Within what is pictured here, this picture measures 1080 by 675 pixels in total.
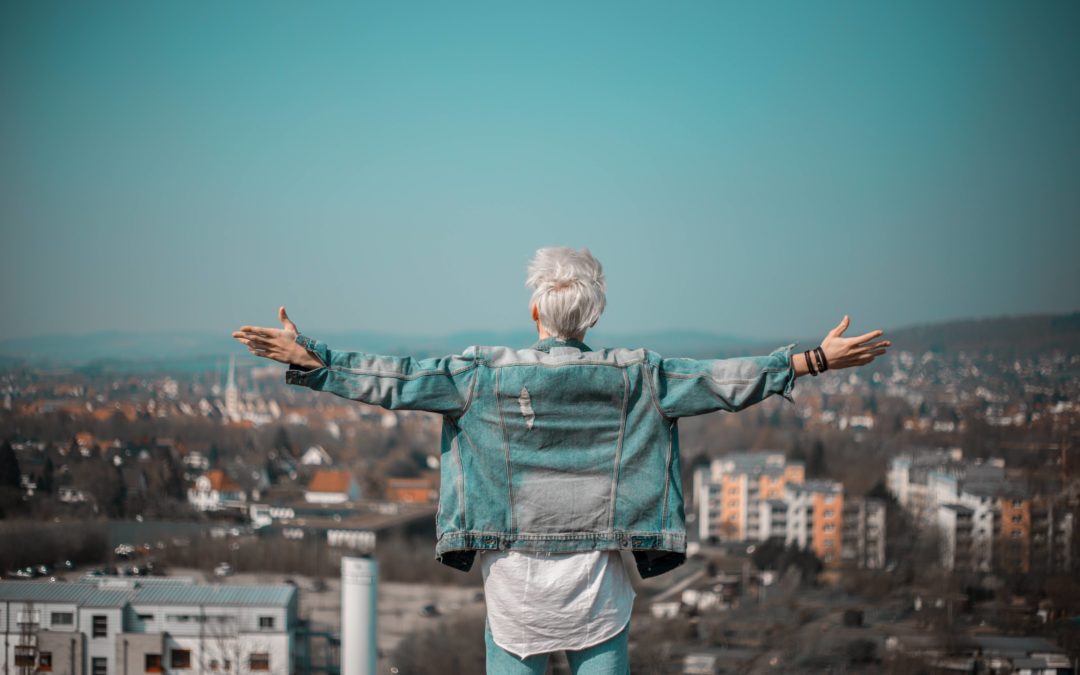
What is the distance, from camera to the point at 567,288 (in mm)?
1281

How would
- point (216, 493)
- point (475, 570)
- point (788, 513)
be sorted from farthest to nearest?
point (788, 513)
point (475, 570)
point (216, 493)

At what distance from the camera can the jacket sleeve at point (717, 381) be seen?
126 cm

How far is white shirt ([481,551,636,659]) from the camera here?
4.25ft

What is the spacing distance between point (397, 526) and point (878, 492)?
10.5 metres

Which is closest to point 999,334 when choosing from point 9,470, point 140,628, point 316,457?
point 316,457

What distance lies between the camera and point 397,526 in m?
20.8

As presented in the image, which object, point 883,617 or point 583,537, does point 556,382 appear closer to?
point 583,537

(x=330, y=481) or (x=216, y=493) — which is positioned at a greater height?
(x=216, y=493)

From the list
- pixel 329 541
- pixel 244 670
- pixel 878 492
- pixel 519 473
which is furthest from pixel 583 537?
pixel 878 492

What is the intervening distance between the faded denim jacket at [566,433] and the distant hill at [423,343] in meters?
14.0

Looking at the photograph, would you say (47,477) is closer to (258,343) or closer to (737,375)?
(258,343)

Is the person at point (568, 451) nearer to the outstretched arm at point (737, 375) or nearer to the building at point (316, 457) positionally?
the outstretched arm at point (737, 375)

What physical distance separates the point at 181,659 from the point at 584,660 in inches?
238

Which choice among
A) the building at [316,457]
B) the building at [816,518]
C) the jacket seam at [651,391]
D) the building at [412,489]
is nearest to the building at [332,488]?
the building at [316,457]
